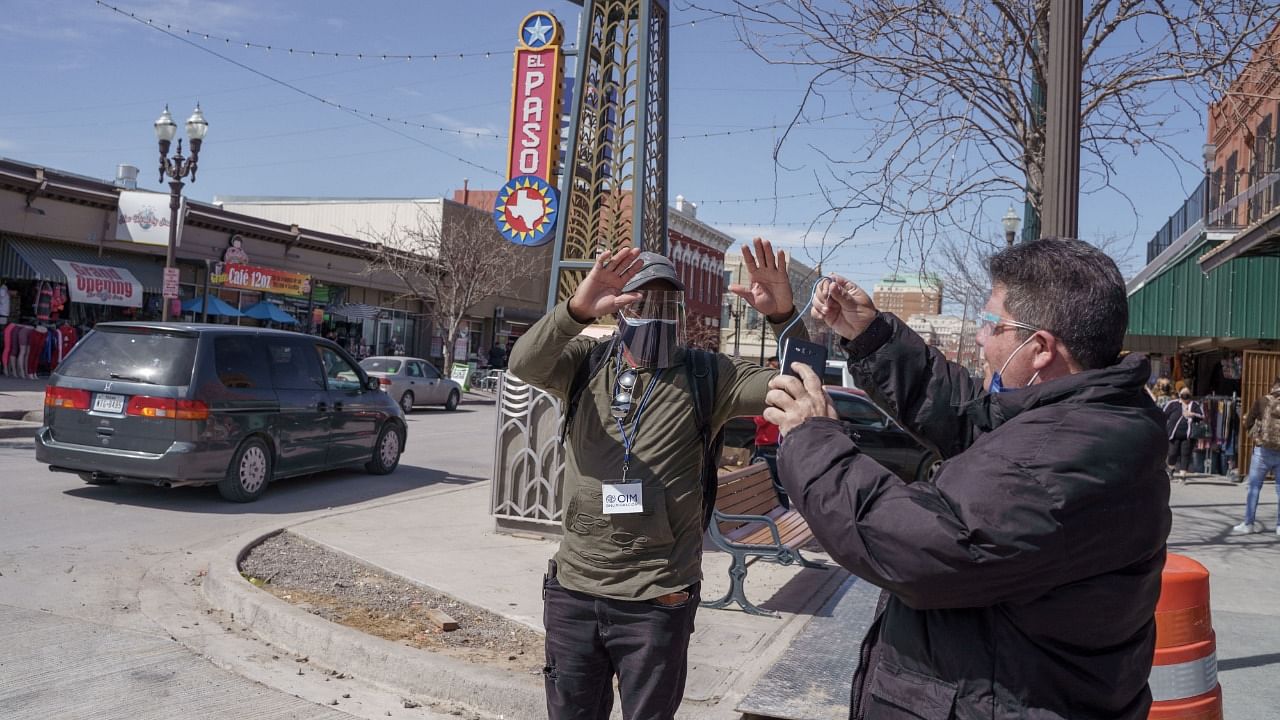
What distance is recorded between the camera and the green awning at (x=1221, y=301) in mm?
17453

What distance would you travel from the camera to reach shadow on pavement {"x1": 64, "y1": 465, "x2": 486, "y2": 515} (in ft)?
31.4

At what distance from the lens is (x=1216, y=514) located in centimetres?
1294

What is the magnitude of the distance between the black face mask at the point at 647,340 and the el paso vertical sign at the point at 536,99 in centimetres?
591

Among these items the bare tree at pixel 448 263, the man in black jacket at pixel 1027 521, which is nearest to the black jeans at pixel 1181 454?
the man in black jacket at pixel 1027 521

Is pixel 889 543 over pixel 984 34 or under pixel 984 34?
under

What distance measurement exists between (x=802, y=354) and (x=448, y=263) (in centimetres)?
3569

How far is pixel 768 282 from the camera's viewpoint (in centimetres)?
298

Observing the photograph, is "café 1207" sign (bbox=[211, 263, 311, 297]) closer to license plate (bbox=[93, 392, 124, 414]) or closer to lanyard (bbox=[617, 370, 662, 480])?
license plate (bbox=[93, 392, 124, 414])

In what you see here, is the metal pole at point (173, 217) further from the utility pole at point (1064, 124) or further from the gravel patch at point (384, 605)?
the utility pole at point (1064, 124)

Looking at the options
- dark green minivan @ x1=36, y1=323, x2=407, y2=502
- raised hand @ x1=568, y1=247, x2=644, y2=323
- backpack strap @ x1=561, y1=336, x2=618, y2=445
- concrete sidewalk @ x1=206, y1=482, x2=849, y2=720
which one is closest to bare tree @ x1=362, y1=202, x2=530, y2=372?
dark green minivan @ x1=36, y1=323, x2=407, y2=502

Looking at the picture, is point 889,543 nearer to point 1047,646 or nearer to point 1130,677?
point 1047,646

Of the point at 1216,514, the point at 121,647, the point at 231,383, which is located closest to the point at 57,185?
the point at 231,383

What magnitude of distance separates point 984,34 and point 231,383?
7581mm

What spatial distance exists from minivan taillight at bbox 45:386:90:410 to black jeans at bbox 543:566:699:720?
7.92 meters
